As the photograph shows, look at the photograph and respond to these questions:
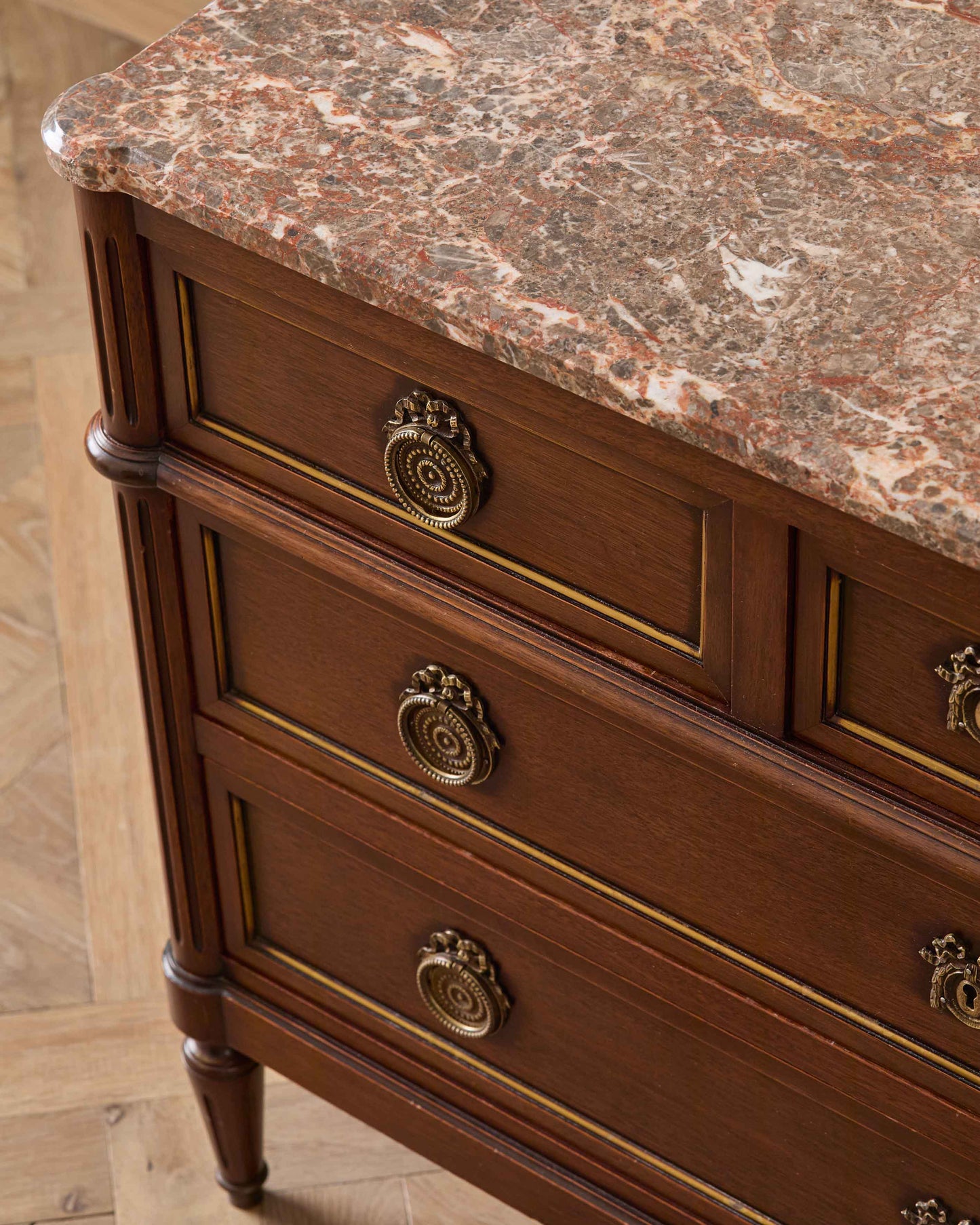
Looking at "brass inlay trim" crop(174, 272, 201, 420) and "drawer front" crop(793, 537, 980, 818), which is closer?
"drawer front" crop(793, 537, 980, 818)

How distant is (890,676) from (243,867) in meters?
0.46

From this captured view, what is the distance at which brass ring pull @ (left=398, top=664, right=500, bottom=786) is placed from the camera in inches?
31.5

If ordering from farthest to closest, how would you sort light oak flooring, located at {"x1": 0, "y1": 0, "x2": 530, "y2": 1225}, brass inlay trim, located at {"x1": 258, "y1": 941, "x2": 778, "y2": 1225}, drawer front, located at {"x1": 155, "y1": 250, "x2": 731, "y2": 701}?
light oak flooring, located at {"x1": 0, "y1": 0, "x2": 530, "y2": 1225} < brass inlay trim, located at {"x1": 258, "y1": 941, "x2": 778, "y2": 1225} < drawer front, located at {"x1": 155, "y1": 250, "x2": 731, "y2": 701}

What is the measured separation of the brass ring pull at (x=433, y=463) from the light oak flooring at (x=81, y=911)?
2.21 ft

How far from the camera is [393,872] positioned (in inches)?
35.7

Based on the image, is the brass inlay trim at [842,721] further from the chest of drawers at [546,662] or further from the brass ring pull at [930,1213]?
the brass ring pull at [930,1213]

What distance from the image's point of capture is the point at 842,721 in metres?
0.68

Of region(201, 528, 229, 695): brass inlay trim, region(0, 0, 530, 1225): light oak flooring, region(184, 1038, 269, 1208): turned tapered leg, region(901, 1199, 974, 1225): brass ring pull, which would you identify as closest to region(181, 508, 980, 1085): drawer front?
region(201, 528, 229, 695): brass inlay trim

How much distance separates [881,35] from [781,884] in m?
0.38

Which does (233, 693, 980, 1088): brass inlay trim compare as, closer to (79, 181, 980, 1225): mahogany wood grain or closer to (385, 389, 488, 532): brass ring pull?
(79, 181, 980, 1225): mahogany wood grain

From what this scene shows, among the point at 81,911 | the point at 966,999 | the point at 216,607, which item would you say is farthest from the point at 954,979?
the point at 81,911

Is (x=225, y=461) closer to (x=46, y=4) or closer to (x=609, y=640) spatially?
(x=609, y=640)

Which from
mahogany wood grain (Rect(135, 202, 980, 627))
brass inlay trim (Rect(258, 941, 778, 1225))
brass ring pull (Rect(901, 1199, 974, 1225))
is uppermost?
mahogany wood grain (Rect(135, 202, 980, 627))

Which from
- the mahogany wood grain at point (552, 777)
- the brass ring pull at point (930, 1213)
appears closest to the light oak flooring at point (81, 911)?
the mahogany wood grain at point (552, 777)
